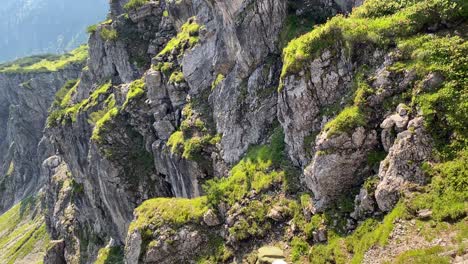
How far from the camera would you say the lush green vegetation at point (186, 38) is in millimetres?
61247

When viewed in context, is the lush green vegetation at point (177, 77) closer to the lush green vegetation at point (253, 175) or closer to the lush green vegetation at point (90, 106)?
the lush green vegetation at point (253, 175)

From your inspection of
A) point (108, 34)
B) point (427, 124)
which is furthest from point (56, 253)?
point (427, 124)

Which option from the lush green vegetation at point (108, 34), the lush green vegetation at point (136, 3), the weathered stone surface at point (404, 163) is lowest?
the weathered stone surface at point (404, 163)

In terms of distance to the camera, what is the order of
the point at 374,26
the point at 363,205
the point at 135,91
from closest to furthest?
the point at 363,205
the point at 374,26
the point at 135,91

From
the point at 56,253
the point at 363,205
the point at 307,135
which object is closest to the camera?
the point at 363,205

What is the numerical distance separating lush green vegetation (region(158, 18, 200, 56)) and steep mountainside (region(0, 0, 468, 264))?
246 millimetres

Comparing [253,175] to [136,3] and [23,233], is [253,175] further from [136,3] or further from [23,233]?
[23,233]

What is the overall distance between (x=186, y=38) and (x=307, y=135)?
120 feet

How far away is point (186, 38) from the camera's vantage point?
6316 centimetres

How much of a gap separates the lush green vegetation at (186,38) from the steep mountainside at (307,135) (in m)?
0.25

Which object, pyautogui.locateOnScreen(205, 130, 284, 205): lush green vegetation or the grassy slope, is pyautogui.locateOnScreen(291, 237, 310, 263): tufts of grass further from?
pyautogui.locateOnScreen(205, 130, 284, 205): lush green vegetation

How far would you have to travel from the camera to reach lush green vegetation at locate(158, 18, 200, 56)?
201ft

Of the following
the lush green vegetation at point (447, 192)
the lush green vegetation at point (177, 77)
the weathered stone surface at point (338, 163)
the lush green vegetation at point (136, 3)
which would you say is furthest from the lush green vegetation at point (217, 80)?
the lush green vegetation at point (136, 3)

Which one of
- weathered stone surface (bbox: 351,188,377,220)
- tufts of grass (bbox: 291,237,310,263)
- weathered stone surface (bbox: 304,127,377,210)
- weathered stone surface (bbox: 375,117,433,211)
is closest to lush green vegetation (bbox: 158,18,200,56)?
A: weathered stone surface (bbox: 304,127,377,210)
